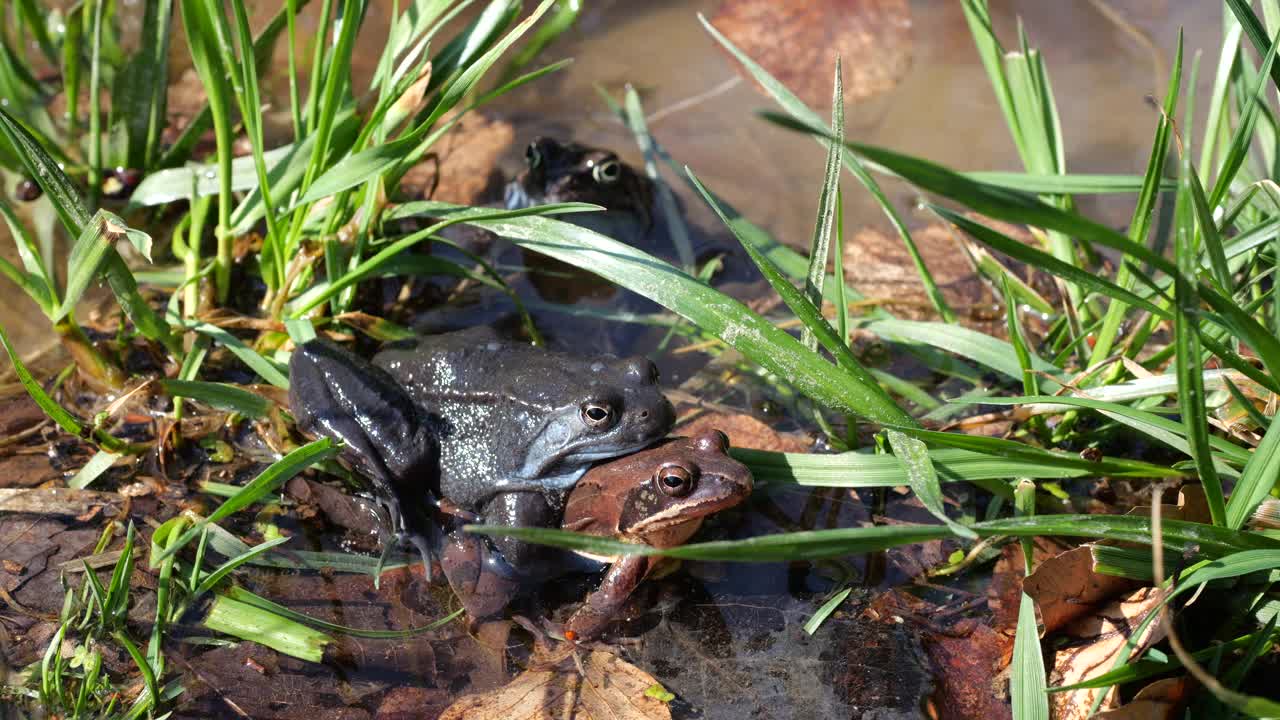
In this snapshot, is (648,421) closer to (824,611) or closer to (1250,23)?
(824,611)

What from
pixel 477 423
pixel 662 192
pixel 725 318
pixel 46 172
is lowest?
pixel 477 423

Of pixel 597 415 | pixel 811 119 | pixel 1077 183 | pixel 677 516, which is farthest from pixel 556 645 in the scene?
pixel 1077 183

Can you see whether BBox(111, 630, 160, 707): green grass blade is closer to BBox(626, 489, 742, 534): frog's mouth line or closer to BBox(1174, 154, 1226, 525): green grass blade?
BBox(626, 489, 742, 534): frog's mouth line

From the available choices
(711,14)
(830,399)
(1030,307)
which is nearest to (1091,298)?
(1030,307)

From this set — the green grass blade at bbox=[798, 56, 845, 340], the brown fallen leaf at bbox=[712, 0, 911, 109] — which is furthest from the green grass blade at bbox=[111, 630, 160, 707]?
the brown fallen leaf at bbox=[712, 0, 911, 109]

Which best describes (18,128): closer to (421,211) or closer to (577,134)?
(421,211)

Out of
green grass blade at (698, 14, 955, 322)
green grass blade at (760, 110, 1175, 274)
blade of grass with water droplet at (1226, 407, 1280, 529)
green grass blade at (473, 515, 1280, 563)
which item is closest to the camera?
green grass blade at (760, 110, 1175, 274)
